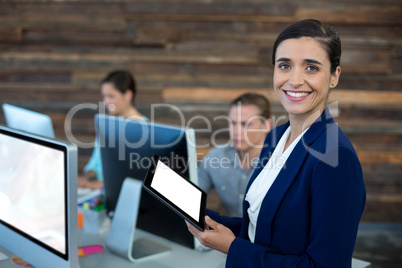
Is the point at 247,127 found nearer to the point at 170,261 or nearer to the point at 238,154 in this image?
the point at 238,154

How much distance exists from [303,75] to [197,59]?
2613 mm

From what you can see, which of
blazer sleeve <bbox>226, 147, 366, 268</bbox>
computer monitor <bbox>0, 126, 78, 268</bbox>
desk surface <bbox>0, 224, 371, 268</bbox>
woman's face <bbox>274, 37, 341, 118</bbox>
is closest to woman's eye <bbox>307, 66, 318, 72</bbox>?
woman's face <bbox>274, 37, 341, 118</bbox>

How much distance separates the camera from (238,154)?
7.61ft

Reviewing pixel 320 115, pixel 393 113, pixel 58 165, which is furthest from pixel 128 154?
pixel 393 113

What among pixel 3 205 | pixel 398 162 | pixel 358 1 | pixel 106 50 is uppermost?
pixel 358 1

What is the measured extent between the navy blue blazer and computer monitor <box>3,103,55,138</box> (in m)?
1.19

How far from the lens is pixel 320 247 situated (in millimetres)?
1002

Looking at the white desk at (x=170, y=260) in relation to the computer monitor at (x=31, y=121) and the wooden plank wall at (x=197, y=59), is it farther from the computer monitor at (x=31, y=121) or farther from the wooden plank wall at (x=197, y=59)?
the wooden plank wall at (x=197, y=59)

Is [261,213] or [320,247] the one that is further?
[261,213]

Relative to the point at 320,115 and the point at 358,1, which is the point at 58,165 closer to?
the point at 320,115

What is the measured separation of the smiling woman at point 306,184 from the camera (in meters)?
0.99

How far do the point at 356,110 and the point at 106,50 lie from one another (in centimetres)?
226

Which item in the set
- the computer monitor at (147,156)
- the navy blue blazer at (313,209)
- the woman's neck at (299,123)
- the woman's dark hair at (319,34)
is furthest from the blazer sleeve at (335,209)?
the computer monitor at (147,156)

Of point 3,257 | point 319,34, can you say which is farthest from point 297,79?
point 3,257
